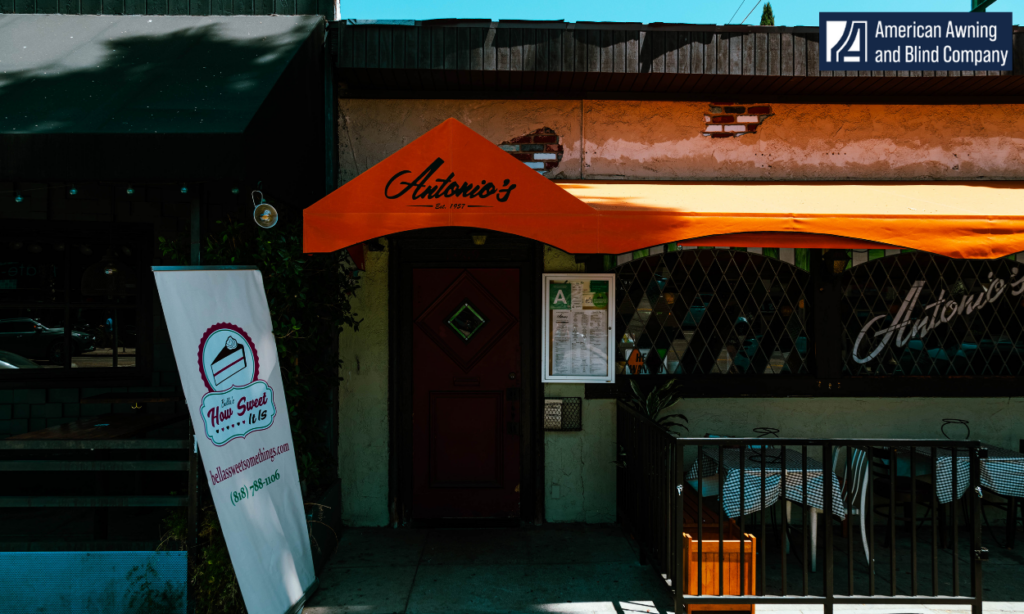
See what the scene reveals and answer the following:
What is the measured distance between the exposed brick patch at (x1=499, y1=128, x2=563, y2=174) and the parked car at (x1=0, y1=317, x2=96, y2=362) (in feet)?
13.9

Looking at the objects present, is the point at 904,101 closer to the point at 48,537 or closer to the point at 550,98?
the point at 550,98

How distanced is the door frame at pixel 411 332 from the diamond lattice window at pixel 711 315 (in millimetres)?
763

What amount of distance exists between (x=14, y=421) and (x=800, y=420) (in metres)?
6.99

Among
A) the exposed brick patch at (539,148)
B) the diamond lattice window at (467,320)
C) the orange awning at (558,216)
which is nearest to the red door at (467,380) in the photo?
the diamond lattice window at (467,320)

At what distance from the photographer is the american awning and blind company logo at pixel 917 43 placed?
16.1 feet

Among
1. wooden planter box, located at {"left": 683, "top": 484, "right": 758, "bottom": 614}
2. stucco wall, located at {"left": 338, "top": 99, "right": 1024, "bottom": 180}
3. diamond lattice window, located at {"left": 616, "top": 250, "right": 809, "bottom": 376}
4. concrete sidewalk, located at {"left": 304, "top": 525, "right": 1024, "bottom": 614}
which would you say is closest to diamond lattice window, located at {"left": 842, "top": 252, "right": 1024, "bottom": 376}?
diamond lattice window, located at {"left": 616, "top": 250, "right": 809, "bottom": 376}

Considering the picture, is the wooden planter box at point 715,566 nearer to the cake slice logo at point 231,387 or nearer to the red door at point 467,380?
the red door at point 467,380

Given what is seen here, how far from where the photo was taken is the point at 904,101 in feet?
17.4

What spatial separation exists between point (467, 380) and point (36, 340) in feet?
13.1

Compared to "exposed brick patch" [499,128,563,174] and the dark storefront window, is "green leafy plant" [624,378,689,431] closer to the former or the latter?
"exposed brick patch" [499,128,563,174]

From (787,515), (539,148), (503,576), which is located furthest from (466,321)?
(787,515)

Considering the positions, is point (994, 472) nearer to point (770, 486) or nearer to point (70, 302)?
point (770, 486)

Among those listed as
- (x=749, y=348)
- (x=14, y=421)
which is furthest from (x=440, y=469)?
(x=14, y=421)

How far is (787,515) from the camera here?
13.8 feet
